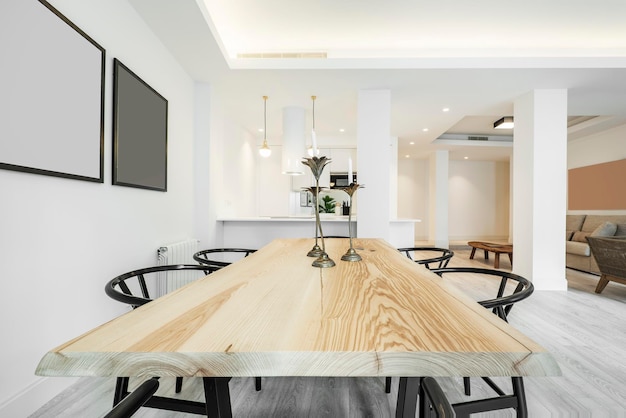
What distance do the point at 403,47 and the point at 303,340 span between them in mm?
3679

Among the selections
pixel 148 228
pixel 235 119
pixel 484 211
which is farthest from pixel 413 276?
pixel 484 211

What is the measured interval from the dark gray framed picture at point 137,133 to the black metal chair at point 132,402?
1.80 meters

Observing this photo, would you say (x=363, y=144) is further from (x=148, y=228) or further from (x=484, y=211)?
(x=484, y=211)

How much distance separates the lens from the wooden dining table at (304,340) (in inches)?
20.5

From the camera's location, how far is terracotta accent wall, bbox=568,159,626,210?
5234 millimetres

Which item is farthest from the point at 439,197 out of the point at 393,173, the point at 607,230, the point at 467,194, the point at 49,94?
the point at 49,94

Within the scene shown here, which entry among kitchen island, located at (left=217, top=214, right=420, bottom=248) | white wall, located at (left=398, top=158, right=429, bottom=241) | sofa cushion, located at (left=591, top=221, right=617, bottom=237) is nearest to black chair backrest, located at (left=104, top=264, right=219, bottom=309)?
kitchen island, located at (left=217, top=214, right=420, bottom=248)

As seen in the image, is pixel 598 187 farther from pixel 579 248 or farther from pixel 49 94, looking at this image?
pixel 49 94

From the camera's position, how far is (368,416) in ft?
4.63

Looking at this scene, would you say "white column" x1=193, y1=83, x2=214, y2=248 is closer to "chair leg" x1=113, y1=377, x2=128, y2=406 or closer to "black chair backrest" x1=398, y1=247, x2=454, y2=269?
"black chair backrest" x1=398, y1=247, x2=454, y2=269

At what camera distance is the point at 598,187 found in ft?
18.5

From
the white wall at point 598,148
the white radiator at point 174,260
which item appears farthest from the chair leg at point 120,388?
the white wall at point 598,148

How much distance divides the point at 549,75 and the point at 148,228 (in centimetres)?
439

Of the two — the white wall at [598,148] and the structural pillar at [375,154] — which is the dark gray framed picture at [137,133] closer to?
the structural pillar at [375,154]
